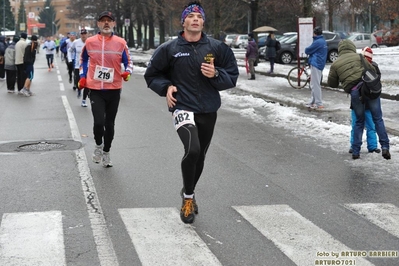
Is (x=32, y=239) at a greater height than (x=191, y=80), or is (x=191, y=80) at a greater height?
(x=191, y=80)

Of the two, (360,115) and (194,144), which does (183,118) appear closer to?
(194,144)

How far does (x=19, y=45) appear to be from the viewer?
69.0 ft

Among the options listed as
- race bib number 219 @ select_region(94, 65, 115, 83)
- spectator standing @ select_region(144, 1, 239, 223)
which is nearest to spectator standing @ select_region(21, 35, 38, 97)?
race bib number 219 @ select_region(94, 65, 115, 83)

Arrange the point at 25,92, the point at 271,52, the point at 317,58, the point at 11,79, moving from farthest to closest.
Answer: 1. the point at 271,52
2. the point at 11,79
3. the point at 25,92
4. the point at 317,58

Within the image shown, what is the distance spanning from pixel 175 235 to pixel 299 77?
54.7ft

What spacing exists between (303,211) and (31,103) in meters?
12.8

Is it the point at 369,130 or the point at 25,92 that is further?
the point at 25,92

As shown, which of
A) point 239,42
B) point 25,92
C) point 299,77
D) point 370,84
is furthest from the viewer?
point 239,42

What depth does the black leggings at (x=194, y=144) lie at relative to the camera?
245 inches

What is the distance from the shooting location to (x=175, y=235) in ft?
19.2

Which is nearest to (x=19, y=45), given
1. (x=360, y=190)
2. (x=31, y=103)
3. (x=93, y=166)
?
(x=31, y=103)

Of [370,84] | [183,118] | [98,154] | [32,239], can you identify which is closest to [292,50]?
[370,84]

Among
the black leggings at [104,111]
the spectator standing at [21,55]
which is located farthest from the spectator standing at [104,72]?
the spectator standing at [21,55]

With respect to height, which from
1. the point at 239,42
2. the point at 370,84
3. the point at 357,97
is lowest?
the point at 357,97
